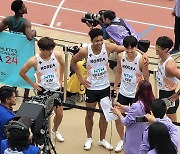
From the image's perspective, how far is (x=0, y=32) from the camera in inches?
361

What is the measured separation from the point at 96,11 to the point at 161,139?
9.34 metres

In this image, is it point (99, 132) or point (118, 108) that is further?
point (99, 132)

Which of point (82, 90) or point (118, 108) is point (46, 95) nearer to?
point (118, 108)

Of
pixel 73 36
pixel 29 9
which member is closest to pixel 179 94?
pixel 73 36

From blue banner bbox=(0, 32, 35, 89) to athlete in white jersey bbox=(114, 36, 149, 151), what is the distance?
1.82 metres

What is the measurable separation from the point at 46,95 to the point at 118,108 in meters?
1.06

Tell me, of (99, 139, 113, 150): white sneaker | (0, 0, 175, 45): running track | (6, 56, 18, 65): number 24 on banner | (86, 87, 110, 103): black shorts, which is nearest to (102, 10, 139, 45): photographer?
(6, 56, 18, 65): number 24 on banner

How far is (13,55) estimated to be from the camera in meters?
9.17

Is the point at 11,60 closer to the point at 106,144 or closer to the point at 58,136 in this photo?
the point at 58,136

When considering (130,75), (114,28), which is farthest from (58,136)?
(114,28)

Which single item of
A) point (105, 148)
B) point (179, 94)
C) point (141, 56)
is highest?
point (141, 56)

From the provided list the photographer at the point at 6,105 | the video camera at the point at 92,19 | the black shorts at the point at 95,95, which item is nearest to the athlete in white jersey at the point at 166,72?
the black shorts at the point at 95,95

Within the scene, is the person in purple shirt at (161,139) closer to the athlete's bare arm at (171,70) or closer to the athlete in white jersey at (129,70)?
the athlete's bare arm at (171,70)

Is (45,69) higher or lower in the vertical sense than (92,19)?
lower
